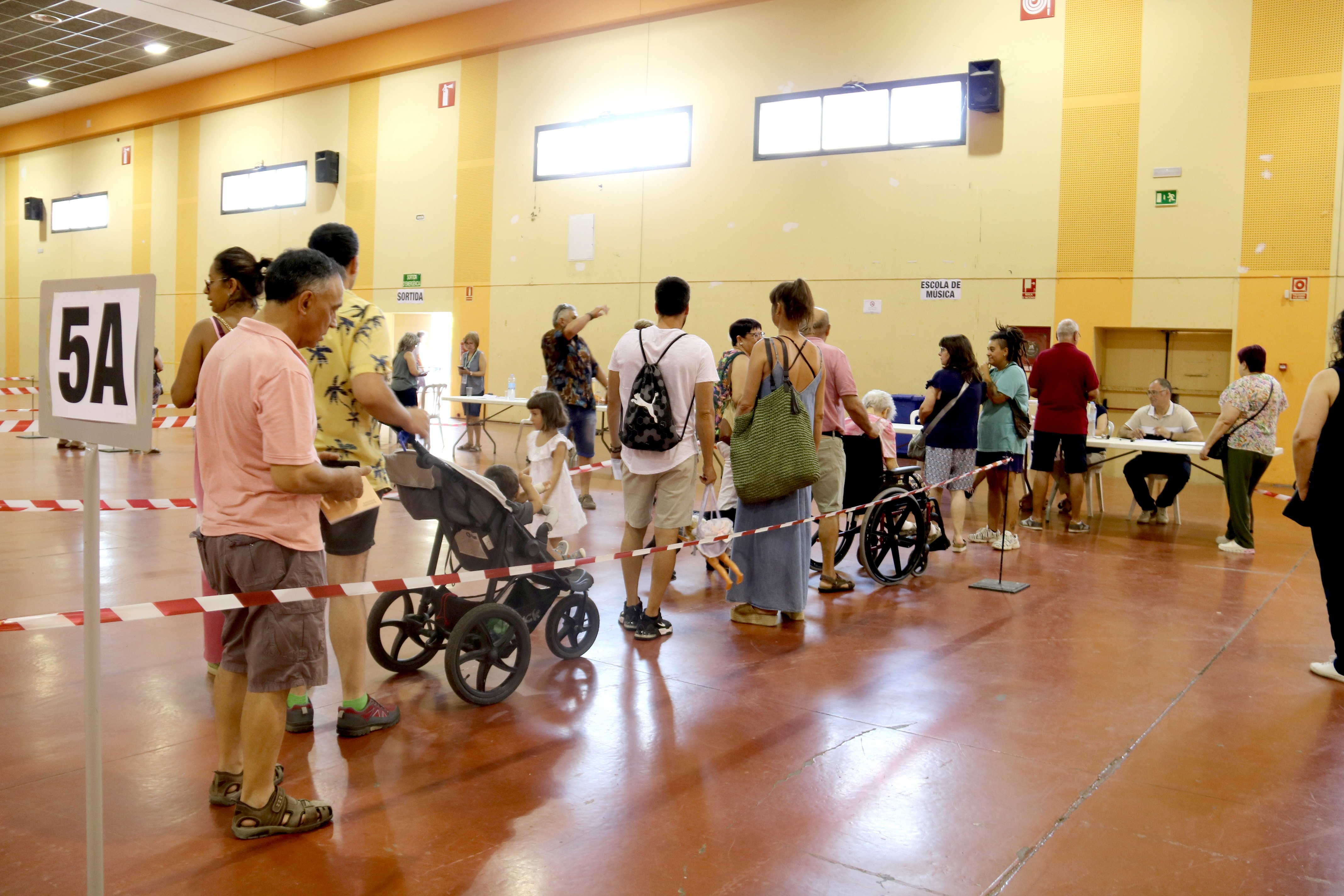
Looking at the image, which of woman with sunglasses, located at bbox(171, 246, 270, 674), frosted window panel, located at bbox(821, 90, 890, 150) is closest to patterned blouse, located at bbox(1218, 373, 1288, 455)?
woman with sunglasses, located at bbox(171, 246, 270, 674)

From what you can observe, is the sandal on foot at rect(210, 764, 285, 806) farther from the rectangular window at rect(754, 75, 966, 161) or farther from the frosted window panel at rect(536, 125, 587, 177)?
the frosted window panel at rect(536, 125, 587, 177)

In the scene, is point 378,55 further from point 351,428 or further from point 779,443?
point 351,428

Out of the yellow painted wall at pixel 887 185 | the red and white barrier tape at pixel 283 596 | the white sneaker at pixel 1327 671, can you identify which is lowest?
the white sneaker at pixel 1327 671

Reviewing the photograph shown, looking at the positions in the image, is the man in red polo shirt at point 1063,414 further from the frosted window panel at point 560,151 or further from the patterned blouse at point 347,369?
the frosted window panel at point 560,151

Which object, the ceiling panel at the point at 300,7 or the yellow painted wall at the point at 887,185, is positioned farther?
the ceiling panel at the point at 300,7

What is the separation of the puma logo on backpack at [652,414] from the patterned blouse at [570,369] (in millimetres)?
3679

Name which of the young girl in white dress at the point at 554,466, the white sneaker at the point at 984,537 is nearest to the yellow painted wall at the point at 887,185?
the white sneaker at the point at 984,537

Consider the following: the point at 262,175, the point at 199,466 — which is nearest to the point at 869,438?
the point at 199,466

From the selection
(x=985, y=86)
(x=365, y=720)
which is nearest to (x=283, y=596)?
(x=365, y=720)

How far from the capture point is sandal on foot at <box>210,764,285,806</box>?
2803 millimetres

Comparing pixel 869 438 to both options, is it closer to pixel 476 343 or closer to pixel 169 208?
pixel 476 343

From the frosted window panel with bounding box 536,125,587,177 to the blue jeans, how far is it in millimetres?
7895

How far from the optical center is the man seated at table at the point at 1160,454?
8.62 metres

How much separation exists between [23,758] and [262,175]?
18618 mm
